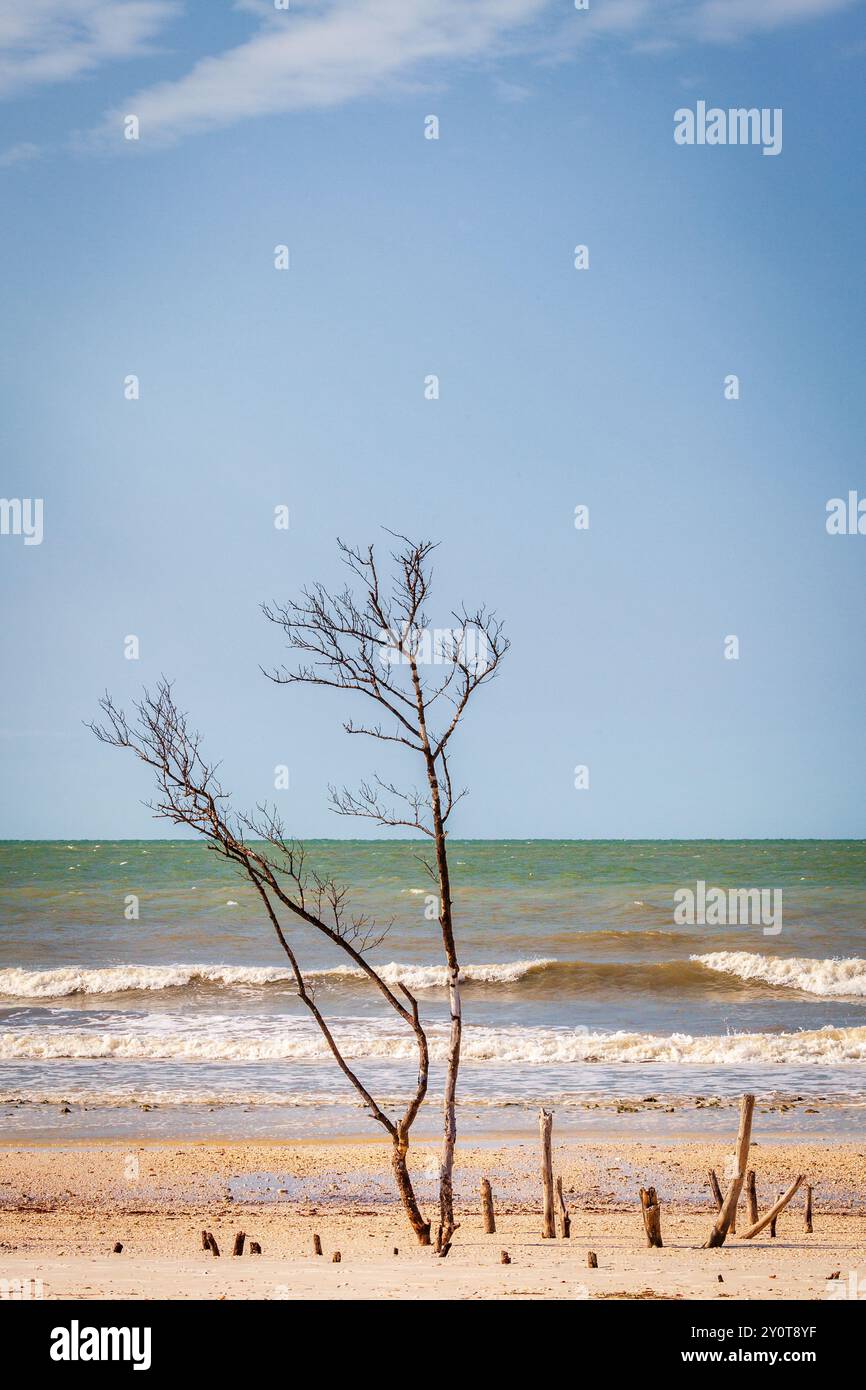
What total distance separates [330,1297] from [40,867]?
58.8 m

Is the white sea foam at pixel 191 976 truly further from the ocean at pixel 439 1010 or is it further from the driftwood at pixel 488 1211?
the driftwood at pixel 488 1211

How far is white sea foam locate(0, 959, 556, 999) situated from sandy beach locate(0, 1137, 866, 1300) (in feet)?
51.9

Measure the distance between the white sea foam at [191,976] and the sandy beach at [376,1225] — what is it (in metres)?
15.8

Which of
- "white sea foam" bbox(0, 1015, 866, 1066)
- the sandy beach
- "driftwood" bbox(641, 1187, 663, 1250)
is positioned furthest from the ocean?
"driftwood" bbox(641, 1187, 663, 1250)

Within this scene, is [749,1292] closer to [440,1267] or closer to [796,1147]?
[440,1267]

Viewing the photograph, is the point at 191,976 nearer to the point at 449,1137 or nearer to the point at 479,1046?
the point at 479,1046

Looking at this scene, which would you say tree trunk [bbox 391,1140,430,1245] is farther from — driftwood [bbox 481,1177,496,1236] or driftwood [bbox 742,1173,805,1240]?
driftwood [bbox 742,1173,805,1240]

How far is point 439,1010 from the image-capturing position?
27.7 m

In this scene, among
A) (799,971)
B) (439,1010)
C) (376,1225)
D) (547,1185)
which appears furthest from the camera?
(799,971)

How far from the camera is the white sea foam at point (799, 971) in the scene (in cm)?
3139

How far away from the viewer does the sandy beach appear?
8617 millimetres

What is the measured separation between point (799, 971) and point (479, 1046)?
13.1 metres

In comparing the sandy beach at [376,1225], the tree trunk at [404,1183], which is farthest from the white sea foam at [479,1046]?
the tree trunk at [404,1183]

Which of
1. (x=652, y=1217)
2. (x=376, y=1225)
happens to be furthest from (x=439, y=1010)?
(x=652, y=1217)
